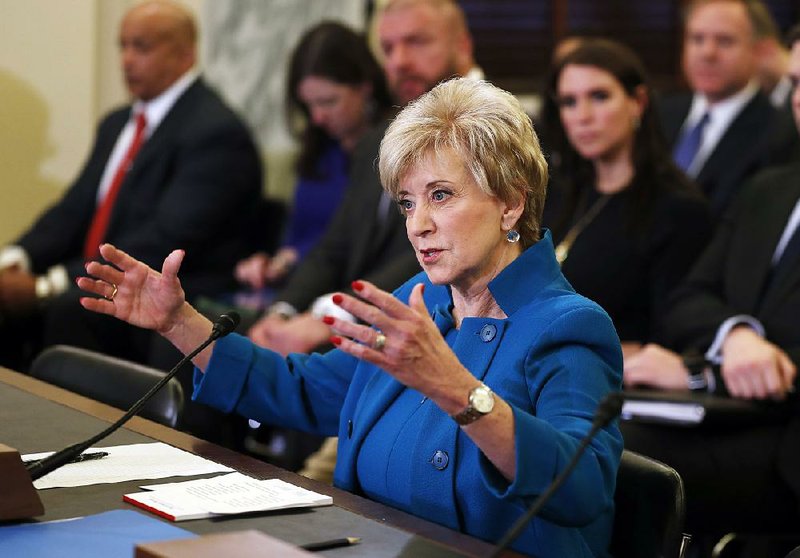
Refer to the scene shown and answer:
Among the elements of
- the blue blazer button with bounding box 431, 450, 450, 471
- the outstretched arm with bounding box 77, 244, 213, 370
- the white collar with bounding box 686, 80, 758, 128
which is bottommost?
the blue blazer button with bounding box 431, 450, 450, 471

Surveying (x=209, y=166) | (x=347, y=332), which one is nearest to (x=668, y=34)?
(x=209, y=166)

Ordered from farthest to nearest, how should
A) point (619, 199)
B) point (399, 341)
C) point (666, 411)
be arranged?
point (619, 199) → point (666, 411) → point (399, 341)

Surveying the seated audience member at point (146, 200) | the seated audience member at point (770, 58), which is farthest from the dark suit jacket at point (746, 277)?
the seated audience member at point (146, 200)

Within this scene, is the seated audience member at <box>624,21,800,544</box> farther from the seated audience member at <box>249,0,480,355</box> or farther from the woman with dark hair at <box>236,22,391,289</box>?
the woman with dark hair at <box>236,22,391,289</box>

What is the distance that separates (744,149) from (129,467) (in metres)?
3.26

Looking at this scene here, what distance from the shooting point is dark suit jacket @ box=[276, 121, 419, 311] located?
4.42 meters

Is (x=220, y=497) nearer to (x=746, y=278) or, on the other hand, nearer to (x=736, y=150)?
(x=746, y=278)

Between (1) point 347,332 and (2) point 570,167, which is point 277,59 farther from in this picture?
(1) point 347,332

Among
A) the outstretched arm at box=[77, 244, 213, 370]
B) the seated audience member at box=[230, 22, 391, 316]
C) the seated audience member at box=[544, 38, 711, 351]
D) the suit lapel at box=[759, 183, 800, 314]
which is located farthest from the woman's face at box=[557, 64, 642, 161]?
the outstretched arm at box=[77, 244, 213, 370]

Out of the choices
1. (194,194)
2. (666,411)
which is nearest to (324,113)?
(194,194)

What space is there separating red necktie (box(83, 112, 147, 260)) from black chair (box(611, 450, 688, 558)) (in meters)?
3.62

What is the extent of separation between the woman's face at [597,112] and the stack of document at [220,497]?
2.26m

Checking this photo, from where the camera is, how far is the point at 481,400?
1.65 m

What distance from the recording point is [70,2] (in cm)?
574
